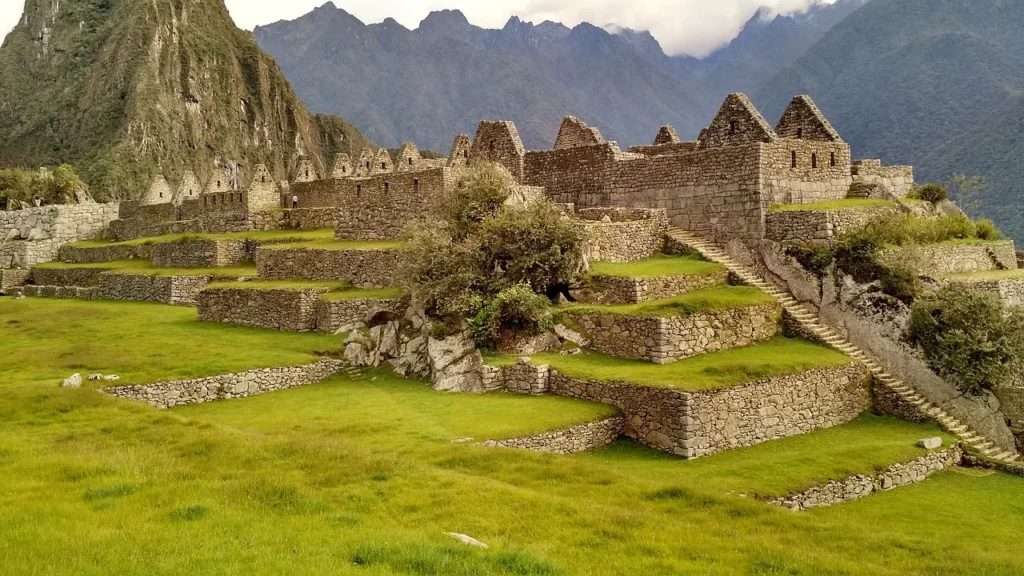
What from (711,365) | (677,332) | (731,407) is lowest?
(731,407)

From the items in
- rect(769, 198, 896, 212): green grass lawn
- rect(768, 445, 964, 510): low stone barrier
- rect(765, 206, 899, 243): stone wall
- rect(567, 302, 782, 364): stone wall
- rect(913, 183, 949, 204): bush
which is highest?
rect(913, 183, 949, 204): bush

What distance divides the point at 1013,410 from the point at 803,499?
25.1 ft

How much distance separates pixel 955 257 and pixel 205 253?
3116 cm

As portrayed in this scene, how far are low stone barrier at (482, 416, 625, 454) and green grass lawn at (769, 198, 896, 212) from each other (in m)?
9.29

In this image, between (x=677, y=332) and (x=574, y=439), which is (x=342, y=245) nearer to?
(x=677, y=332)

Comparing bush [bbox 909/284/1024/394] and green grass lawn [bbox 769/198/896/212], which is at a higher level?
green grass lawn [bbox 769/198/896/212]

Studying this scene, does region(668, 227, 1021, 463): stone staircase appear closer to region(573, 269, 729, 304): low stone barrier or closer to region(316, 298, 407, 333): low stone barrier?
region(573, 269, 729, 304): low stone barrier

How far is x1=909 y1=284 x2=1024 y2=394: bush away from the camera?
17516 mm

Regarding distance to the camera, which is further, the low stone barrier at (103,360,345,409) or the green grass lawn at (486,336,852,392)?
the low stone barrier at (103,360,345,409)

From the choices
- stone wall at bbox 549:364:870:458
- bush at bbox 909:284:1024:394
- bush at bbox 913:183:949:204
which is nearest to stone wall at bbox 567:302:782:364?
stone wall at bbox 549:364:870:458

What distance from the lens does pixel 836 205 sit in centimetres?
2238

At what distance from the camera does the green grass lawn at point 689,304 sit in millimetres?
18359

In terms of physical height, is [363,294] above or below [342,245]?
below

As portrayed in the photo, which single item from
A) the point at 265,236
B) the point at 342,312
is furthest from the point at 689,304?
the point at 265,236
